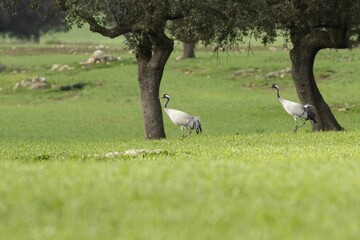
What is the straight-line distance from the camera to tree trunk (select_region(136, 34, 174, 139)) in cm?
4147

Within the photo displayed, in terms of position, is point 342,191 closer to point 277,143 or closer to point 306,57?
point 277,143

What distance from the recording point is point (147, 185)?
1619 cm

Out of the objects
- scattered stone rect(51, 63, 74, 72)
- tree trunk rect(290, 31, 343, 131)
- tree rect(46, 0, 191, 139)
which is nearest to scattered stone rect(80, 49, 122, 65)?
scattered stone rect(51, 63, 74, 72)

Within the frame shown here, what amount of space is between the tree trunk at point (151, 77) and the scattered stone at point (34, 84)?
32.9 m

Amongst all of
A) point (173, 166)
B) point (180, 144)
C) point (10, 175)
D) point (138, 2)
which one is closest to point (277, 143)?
point (180, 144)

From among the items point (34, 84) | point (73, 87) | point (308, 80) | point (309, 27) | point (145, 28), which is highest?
point (145, 28)

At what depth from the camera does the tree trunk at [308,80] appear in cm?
4212

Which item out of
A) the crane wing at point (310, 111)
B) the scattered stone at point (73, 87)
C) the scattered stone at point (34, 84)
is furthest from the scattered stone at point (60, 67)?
the crane wing at point (310, 111)

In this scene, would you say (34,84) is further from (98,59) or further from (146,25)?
(146,25)

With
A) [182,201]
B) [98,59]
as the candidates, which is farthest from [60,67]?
[182,201]

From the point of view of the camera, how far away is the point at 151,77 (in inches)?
1646

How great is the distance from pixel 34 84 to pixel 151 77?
112 feet

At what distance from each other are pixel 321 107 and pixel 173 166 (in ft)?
78.0

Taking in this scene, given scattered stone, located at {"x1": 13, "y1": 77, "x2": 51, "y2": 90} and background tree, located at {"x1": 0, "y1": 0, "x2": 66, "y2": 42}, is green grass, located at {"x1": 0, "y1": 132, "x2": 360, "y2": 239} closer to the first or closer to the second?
scattered stone, located at {"x1": 13, "y1": 77, "x2": 51, "y2": 90}
